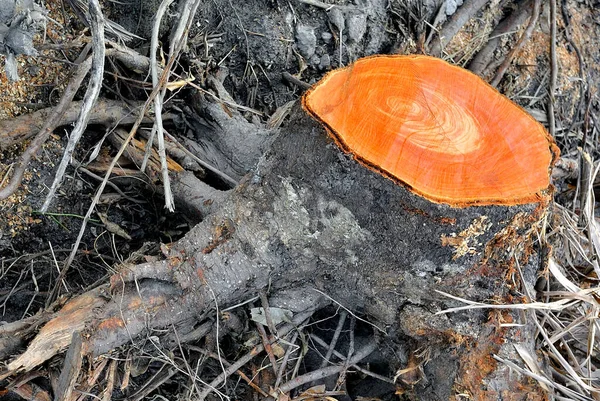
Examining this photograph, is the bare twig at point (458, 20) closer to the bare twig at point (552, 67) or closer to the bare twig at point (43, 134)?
the bare twig at point (552, 67)

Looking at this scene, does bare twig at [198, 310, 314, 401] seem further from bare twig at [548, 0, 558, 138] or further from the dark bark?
bare twig at [548, 0, 558, 138]

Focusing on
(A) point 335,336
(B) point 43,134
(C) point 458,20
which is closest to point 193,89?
(B) point 43,134

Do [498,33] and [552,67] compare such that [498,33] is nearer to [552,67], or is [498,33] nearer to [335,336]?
[552,67]

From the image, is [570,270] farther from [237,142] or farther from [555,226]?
[237,142]

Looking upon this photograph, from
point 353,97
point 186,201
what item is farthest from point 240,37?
point 353,97

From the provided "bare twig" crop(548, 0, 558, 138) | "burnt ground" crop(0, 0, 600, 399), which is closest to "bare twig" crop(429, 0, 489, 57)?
"burnt ground" crop(0, 0, 600, 399)
